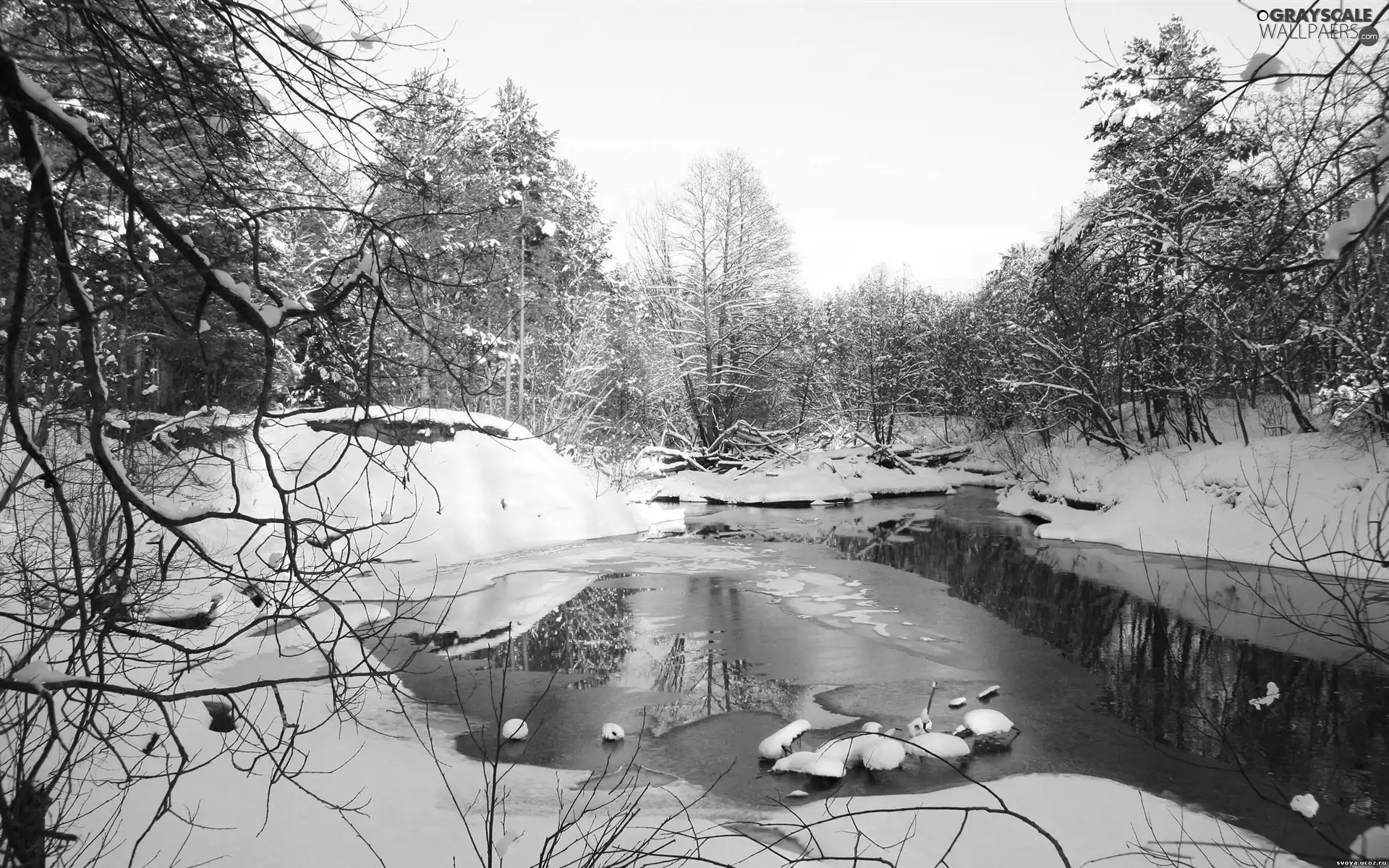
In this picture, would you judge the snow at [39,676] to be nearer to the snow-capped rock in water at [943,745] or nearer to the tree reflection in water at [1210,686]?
the tree reflection in water at [1210,686]

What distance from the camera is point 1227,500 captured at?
15.5 m

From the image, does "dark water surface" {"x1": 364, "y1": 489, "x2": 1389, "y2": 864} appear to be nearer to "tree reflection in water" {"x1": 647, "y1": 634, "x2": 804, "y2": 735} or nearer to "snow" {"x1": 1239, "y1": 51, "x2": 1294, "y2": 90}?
"tree reflection in water" {"x1": 647, "y1": 634, "x2": 804, "y2": 735}

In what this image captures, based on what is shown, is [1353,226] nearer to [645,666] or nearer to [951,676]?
[951,676]

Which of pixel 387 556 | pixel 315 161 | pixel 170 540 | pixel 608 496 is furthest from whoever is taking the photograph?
pixel 608 496

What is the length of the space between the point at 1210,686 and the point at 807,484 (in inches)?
739

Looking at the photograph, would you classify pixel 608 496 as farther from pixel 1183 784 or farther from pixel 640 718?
pixel 1183 784

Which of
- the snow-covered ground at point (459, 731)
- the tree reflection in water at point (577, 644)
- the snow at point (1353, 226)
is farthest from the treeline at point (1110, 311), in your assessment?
the tree reflection in water at point (577, 644)

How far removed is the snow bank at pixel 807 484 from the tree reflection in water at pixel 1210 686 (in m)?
12.0

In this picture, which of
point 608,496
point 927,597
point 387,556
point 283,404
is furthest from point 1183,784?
point 283,404

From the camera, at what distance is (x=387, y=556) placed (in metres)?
14.4

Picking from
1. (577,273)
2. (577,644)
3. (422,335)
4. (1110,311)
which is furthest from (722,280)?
(422,335)

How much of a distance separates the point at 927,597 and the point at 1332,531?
679 cm

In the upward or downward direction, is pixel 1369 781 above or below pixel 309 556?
below

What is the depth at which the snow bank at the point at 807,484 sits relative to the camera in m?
25.8
